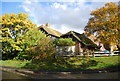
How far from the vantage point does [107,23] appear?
14836 mm

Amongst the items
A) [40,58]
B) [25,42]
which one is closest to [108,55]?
[40,58]

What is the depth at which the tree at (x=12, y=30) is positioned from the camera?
1911 cm

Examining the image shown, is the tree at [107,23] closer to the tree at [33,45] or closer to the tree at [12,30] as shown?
the tree at [33,45]

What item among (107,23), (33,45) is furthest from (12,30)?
(107,23)

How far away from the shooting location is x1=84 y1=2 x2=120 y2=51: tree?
14209 millimetres

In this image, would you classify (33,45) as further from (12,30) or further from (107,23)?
(107,23)

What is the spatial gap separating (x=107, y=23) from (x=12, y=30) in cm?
1620

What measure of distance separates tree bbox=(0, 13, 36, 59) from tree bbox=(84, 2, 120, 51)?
1214 centimetres

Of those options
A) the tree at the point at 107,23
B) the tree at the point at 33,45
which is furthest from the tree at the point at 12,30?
the tree at the point at 107,23

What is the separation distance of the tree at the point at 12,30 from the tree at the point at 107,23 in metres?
12.1

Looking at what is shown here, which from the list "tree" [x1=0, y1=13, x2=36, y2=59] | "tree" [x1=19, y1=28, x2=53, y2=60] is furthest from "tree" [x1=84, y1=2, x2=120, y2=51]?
"tree" [x1=0, y1=13, x2=36, y2=59]

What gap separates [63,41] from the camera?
22062 millimetres

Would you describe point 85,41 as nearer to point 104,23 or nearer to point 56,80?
point 104,23

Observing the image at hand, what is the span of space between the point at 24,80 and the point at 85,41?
18898mm
